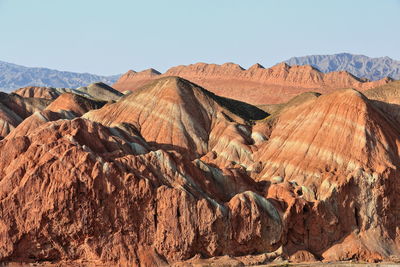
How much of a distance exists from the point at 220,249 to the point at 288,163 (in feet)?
104

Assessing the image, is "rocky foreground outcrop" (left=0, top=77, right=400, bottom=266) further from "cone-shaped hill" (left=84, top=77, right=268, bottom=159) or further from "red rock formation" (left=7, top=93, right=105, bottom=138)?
"red rock formation" (left=7, top=93, right=105, bottom=138)

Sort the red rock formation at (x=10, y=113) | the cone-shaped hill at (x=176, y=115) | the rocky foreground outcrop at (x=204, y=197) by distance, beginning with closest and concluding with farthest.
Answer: the rocky foreground outcrop at (x=204, y=197), the cone-shaped hill at (x=176, y=115), the red rock formation at (x=10, y=113)

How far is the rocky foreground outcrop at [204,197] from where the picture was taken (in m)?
86.1

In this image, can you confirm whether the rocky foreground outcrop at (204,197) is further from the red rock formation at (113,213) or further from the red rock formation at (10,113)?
the red rock formation at (10,113)

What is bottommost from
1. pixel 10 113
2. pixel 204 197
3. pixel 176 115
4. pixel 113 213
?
pixel 113 213

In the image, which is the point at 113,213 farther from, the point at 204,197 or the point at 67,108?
the point at 67,108

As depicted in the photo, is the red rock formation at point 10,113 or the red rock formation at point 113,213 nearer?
the red rock formation at point 113,213

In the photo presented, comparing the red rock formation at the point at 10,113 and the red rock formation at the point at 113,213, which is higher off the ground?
the red rock formation at the point at 10,113

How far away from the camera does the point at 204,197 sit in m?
90.1

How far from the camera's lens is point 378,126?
395ft

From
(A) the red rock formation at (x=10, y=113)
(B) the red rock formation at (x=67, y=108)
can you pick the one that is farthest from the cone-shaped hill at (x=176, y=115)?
(A) the red rock formation at (x=10, y=113)

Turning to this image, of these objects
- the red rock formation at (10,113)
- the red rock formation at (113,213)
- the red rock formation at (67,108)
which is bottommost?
the red rock formation at (113,213)

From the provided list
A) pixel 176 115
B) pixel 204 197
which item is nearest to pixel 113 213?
pixel 204 197

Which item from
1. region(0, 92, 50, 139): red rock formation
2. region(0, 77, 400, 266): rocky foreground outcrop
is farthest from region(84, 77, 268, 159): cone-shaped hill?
region(0, 92, 50, 139): red rock formation
